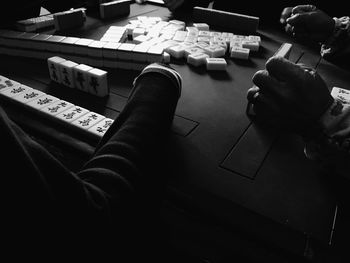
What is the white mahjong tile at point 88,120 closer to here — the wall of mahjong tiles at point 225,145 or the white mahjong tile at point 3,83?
the wall of mahjong tiles at point 225,145

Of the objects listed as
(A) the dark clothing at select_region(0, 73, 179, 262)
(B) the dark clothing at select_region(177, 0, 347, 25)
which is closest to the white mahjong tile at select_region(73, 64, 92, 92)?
(A) the dark clothing at select_region(0, 73, 179, 262)

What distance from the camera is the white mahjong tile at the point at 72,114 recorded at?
94 centimetres

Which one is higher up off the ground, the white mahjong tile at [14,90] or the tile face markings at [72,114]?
the white mahjong tile at [14,90]

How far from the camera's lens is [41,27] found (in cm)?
162

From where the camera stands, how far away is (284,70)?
0.83 meters

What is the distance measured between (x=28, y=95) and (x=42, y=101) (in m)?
0.07

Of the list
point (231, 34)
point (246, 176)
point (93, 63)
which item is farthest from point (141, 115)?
point (231, 34)

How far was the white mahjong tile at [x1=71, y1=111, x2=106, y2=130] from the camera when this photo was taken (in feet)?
2.98

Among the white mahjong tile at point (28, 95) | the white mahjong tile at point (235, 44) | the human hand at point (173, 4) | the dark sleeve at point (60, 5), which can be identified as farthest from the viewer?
the human hand at point (173, 4)

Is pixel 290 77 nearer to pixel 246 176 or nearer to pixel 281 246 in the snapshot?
pixel 246 176

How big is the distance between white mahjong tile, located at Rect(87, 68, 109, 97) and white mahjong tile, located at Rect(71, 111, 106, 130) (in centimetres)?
15

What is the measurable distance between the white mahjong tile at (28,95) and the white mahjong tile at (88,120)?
0.73ft

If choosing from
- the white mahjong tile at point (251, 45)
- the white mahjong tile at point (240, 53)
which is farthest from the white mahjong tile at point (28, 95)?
the white mahjong tile at point (251, 45)

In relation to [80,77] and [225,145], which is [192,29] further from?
[225,145]
